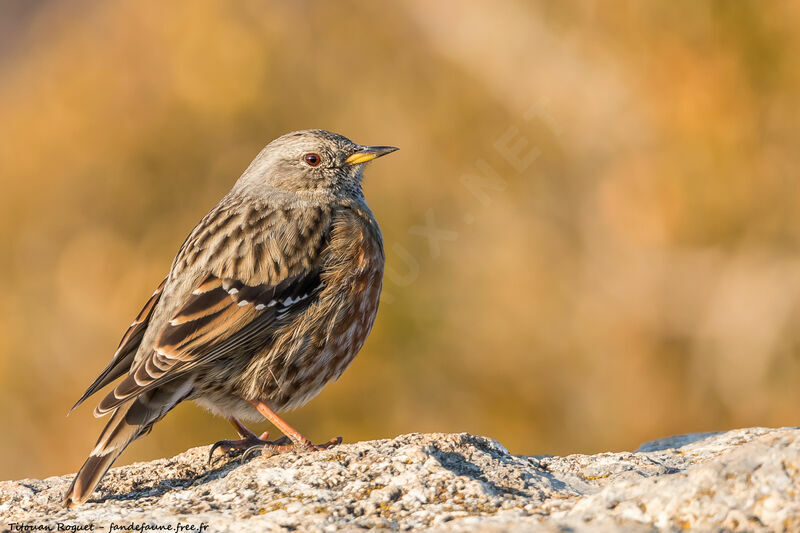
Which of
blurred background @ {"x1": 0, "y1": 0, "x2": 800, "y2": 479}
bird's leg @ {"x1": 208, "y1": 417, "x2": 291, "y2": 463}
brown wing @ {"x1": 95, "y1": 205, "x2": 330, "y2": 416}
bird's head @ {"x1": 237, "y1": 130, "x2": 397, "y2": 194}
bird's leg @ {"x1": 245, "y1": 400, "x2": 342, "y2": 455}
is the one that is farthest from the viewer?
blurred background @ {"x1": 0, "y1": 0, "x2": 800, "y2": 479}

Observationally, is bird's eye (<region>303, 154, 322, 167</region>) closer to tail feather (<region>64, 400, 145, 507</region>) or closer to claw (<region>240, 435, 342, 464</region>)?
claw (<region>240, 435, 342, 464</region>)

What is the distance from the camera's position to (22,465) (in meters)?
7.38

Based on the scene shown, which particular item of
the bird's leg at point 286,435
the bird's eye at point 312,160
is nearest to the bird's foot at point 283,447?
the bird's leg at point 286,435

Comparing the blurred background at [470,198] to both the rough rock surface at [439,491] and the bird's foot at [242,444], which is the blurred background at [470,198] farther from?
the rough rock surface at [439,491]

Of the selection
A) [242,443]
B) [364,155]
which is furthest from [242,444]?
[364,155]

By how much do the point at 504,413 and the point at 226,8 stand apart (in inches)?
191

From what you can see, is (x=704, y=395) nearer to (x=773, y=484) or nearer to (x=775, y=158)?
(x=775, y=158)

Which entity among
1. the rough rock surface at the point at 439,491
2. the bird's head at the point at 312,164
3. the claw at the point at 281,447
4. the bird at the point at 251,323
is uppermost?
the bird's head at the point at 312,164

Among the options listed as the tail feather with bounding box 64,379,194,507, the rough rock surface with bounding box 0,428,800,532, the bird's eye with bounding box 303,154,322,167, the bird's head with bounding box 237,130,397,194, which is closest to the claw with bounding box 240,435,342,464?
the rough rock surface with bounding box 0,428,800,532

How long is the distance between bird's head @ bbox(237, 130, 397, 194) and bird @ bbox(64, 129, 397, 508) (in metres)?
0.39

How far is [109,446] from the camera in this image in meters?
3.87

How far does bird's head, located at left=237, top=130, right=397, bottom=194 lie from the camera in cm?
556

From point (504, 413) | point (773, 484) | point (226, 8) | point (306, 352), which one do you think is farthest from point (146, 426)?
point (226, 8)

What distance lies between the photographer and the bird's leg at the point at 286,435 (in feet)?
14.2
